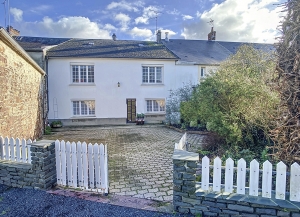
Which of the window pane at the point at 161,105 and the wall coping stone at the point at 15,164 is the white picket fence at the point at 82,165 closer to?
the wall coping stone at the point at 15,164

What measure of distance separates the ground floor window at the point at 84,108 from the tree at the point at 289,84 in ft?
43.8

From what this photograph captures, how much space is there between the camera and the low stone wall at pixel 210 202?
270cm

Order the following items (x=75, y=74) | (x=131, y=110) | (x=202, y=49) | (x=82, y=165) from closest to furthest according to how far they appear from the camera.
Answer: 1. (x=82, y=165)
2. (x=75, y=74)
3. (x=131, y=110)
4. (x=202, y=49)

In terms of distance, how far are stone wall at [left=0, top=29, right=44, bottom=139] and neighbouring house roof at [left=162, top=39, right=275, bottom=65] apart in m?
12.3

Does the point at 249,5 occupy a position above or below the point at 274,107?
above

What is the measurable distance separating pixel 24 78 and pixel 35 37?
499 inches

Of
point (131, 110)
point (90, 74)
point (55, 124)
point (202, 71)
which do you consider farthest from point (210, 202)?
point (202, 71)

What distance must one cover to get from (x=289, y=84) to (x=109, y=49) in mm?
14307

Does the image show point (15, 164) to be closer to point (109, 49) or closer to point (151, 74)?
point (151, 74)

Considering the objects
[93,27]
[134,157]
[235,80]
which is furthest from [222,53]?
[134,157]

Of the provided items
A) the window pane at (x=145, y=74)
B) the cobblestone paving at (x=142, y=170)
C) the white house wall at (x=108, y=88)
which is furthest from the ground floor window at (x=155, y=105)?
the cobblestone paving at (x=142, y=170)

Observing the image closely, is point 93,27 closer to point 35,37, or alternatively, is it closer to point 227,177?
point 35,37

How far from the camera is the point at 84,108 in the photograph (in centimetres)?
1454

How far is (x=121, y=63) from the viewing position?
1460 centimetres
